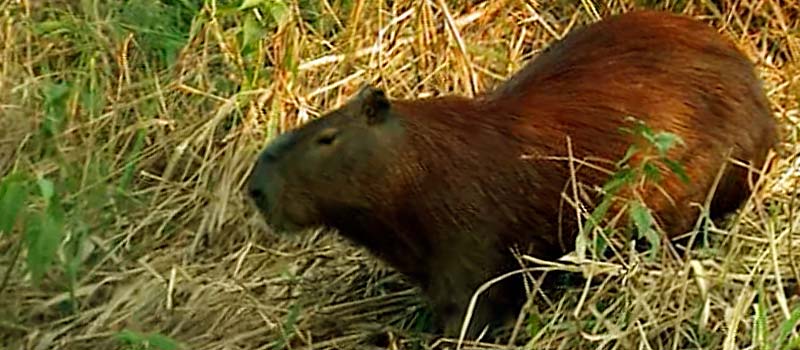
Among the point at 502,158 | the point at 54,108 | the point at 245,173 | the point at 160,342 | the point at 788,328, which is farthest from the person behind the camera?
the point at 245,173

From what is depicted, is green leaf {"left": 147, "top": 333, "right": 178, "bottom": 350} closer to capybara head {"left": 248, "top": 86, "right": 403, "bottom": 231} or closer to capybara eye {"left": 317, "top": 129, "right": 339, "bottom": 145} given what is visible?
capybara head {"left": 248, "top": 86, "right": 403, "bottom": 231}

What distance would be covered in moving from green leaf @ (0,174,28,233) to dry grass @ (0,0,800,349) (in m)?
0.50

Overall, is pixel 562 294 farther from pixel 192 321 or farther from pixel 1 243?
pixel 1 243

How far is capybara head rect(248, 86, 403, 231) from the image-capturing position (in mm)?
2812

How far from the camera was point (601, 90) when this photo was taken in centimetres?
305

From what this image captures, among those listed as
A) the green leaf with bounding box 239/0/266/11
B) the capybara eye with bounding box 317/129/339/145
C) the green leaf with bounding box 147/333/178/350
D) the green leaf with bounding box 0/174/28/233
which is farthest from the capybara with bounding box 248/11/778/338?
the green leaf with bounding box 239/0/266/11

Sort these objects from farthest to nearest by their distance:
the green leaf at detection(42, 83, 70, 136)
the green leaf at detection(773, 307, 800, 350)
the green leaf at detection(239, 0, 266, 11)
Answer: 1. the green leaf at detection(239, 0, 266, 11)
2. the green leaf at detection(42, 83, 70, 136)
3. the green leaf at detection(773, 307, 800, 350)

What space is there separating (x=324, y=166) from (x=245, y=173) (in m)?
0.85

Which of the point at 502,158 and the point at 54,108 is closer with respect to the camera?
the point at 502,158

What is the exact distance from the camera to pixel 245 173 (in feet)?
12.0

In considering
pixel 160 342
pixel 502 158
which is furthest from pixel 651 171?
pixel 160 342

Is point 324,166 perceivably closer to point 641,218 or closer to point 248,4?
point 641,218

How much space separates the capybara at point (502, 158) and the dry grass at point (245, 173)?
0.11 m

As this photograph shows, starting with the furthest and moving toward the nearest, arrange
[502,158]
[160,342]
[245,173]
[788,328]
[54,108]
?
1. [245,173]
2. [54,108]
3. [502,158]
4. [160,342]
5. [788,328]
